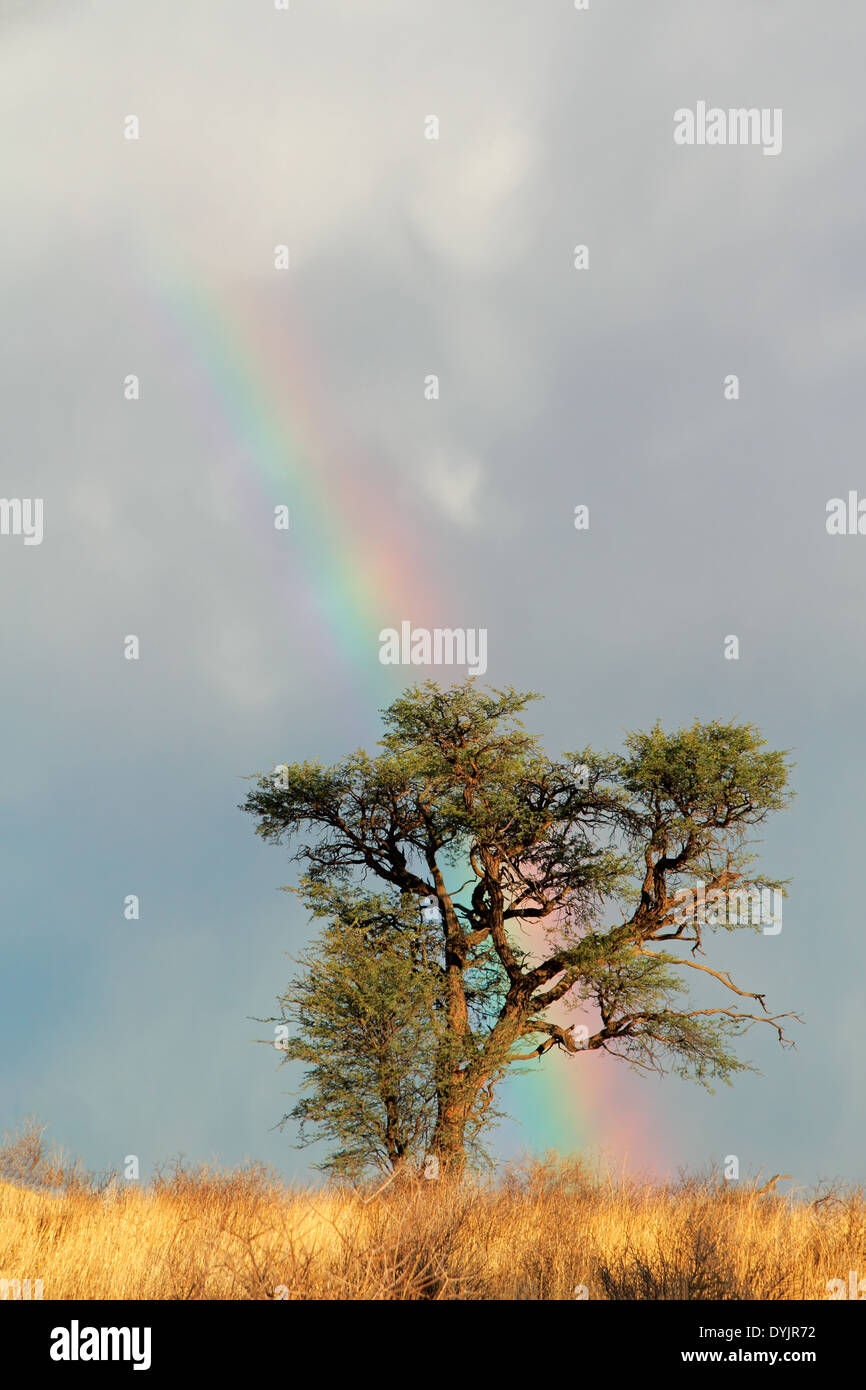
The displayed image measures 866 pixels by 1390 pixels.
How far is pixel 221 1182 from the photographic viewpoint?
20266mm

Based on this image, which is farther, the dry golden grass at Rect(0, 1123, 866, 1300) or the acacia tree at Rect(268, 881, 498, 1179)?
the acacia tree at Rect(268, 881, 498, 1179)

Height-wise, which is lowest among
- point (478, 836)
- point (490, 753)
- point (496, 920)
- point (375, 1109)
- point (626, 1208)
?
point (626, 1208)

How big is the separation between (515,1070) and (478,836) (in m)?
5.22

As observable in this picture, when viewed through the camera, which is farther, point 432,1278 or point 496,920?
point 496,920

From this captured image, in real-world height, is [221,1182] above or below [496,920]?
below

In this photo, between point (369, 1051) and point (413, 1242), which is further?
point (369, 1051)

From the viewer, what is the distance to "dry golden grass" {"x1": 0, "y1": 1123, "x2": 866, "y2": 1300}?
33.8 ft

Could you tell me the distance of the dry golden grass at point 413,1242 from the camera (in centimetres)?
1030

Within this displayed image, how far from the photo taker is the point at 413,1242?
34.0ft

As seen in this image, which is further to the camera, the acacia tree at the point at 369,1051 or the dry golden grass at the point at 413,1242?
the acacia tree at the point at 369,1051
